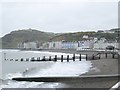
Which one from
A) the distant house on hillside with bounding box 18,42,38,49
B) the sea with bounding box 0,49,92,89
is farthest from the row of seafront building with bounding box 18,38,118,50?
the sea with bounding box 0,49,92,89

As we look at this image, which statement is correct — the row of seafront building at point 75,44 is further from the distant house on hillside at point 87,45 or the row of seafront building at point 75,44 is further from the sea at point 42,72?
the sea at point 42,72

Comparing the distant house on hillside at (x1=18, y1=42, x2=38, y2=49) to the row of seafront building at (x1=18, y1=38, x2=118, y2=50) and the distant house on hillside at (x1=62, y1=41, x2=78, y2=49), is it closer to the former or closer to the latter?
the row of seafront building at (x1=18, y1=38, x2=118, y2=50)

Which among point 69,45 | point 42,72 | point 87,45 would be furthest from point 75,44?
point 42,72

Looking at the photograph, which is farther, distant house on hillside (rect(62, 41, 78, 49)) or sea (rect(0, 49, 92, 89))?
distant house on hillside (rect(62, 41, 78, 49))

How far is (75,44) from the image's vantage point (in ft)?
414

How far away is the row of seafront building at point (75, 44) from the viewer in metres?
110

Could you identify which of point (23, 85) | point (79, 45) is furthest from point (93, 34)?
point (23, 85)

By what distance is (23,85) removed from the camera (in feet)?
37.6

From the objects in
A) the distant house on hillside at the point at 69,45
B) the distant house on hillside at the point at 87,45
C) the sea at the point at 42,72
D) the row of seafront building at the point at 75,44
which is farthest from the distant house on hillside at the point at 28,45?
the sea at the point at 42,72

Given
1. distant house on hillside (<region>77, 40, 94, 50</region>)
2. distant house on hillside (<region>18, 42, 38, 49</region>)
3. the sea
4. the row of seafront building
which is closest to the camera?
the sea

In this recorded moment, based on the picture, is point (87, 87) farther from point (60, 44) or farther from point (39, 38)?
point (39, 38)

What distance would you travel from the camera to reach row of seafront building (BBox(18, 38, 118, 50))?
360 feet

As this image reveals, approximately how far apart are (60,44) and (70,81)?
123967 mm

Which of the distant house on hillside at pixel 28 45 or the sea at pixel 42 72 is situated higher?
the sea at pixel 42 72
